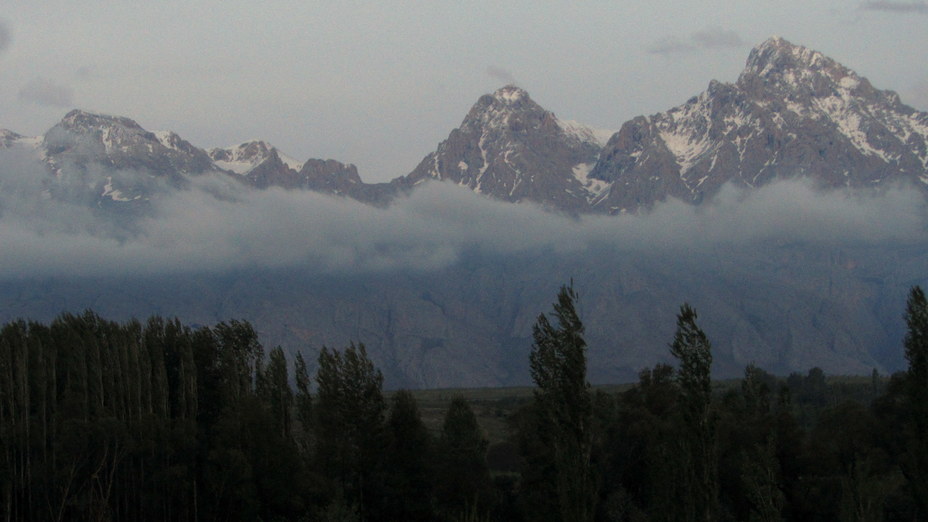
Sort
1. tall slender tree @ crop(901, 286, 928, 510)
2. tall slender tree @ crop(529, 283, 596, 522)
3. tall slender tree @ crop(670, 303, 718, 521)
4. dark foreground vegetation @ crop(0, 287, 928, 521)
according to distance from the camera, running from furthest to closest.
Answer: dark foreground vegetation @ crop(0, 287, 928, 521) < tall slender tree @ crop(901, 286, 928, 510) < tall slender tree @ crop(529, 283, 596, 522) < tall slender tree @ crop(670, 303, 718, 521)

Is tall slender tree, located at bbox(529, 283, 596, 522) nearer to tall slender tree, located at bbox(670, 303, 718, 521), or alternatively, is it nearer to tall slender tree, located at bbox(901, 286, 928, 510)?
tall slender tree, located at bbox(670, 303, 718, 521)

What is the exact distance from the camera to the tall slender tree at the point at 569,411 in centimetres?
7712

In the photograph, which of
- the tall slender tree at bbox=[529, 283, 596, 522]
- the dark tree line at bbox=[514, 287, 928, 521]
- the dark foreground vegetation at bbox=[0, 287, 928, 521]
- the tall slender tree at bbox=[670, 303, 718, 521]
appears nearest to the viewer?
the tall slender tree at bbox=[670, 303, 718, 521]

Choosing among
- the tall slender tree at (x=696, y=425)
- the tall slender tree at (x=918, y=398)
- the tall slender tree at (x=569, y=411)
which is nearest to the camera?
the tall slender tree at (x=696, y=425)

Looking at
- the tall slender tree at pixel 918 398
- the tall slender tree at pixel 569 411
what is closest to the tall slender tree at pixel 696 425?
the tall slender tree at pixel 569 411

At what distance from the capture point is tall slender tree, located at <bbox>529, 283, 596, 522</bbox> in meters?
77.1

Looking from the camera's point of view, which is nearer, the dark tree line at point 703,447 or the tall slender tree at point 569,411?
the dark tree line at point 703,447

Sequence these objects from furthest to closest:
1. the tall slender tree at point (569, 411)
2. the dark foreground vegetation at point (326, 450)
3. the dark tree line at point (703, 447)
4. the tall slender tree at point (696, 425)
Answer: the dark foreground vegetation at point (326, 450) < the tall slender tree at point (569, 411) < the dark tree line at point (703, 447) < the tall slender tree at point (696, 425)

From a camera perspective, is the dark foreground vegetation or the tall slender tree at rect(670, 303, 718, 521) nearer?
the tall slender tree at rect(670, 303, 718, 521)

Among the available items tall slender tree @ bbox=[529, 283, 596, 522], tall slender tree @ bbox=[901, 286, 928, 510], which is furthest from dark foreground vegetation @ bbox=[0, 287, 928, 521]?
tall slender tree @ bbox=[901, 286, 928, 510]

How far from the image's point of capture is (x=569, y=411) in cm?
8088

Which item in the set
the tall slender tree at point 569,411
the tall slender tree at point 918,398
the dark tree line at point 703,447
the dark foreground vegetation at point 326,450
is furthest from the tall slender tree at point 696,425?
the tall slender tree at point 918,398

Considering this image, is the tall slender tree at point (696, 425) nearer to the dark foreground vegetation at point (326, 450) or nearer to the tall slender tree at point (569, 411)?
the tall slender tree at point (569, 411)

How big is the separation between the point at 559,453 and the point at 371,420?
114ft
